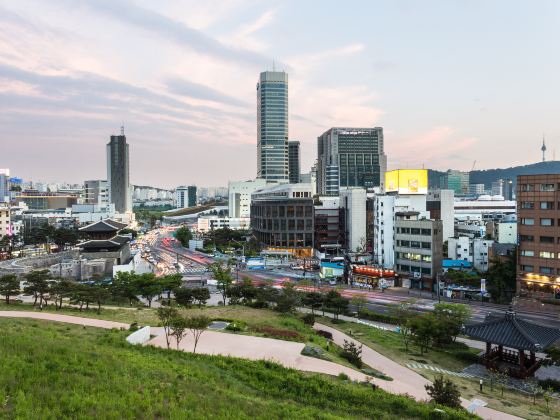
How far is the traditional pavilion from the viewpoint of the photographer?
32.2 m

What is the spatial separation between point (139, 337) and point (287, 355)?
11.0 metres

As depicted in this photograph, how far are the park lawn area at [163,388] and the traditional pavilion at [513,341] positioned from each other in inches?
608

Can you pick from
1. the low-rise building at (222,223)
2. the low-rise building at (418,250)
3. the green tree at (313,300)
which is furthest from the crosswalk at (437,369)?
the low-rise building at (222,223)

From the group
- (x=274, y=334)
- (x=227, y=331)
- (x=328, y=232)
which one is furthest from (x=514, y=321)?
(x=328, y=232)

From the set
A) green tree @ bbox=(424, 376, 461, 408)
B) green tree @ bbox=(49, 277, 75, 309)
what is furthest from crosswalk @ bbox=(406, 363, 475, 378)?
green tree @ bbox=(49, 277, 75, 309)

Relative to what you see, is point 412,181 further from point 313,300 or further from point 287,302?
point 287,302

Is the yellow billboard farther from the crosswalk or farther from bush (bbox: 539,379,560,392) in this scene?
bush (bbox: 539,379,560,392)

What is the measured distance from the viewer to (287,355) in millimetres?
29500

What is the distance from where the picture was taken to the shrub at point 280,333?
114ft

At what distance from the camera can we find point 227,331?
120ft

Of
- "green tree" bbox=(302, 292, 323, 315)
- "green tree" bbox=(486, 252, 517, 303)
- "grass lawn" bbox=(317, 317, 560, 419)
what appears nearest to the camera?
"grass lawn" bbox=(317, 317, 560, 419)

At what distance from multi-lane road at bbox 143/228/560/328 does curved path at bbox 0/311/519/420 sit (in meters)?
27.8

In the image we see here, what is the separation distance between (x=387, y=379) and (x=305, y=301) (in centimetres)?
2398

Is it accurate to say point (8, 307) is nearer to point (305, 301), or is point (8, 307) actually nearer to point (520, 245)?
point (305, 301)
